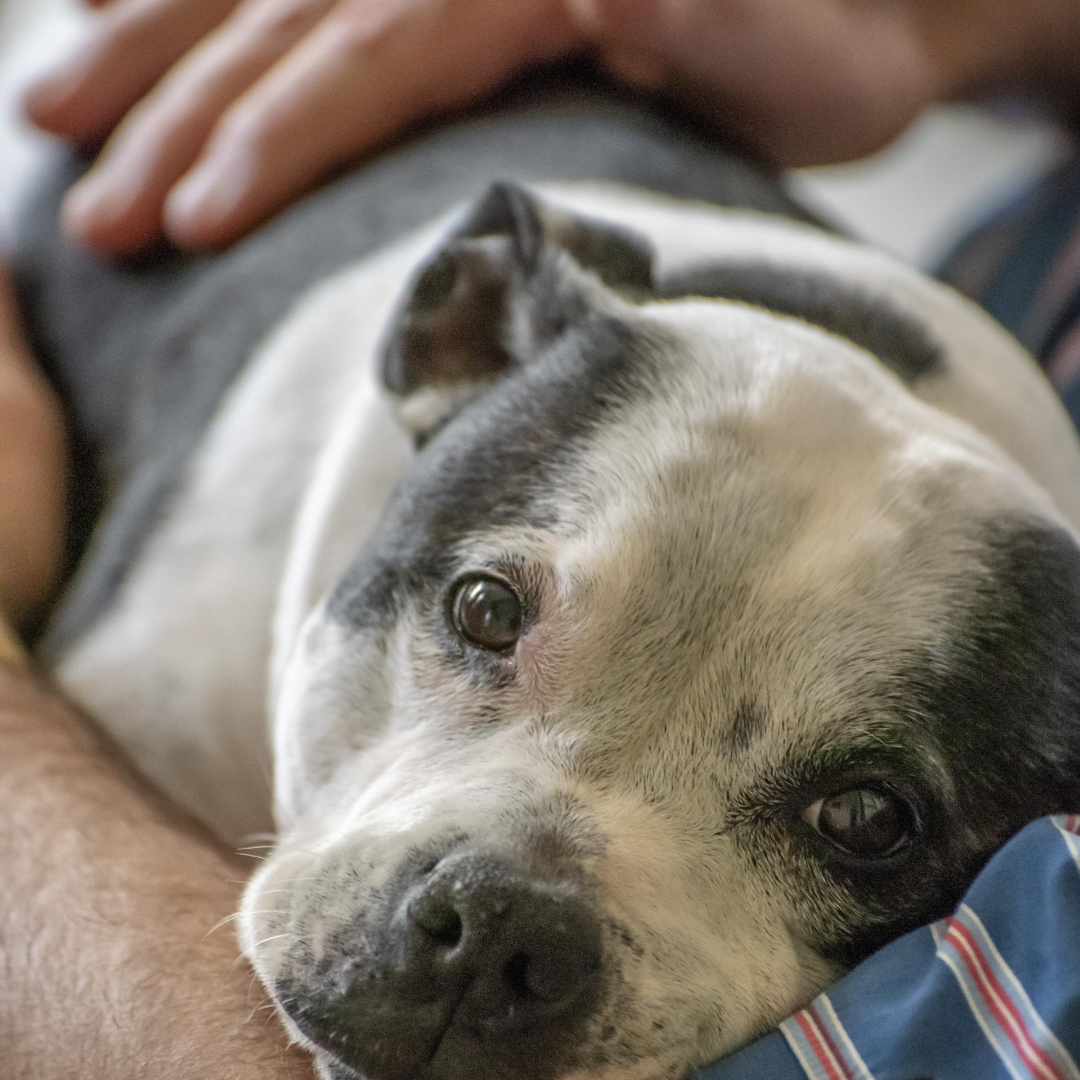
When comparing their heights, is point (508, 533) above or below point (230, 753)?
above

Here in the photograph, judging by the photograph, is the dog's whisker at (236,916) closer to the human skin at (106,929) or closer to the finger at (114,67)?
the human skin at (106,929)

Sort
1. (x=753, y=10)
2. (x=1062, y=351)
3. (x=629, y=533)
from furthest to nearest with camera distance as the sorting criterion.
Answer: (x=1062, y=351), (x=753, y=10), (x=629, y=533)

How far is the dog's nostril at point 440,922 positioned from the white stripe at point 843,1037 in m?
0.33

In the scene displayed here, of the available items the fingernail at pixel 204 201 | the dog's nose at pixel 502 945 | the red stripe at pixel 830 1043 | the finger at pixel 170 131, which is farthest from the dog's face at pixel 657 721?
the finger at pixel 170 131

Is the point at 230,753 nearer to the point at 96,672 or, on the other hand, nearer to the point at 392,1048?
the point at 96,672

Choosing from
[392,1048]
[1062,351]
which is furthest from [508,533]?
[1062,351]

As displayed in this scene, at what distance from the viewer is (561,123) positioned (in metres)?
2.50

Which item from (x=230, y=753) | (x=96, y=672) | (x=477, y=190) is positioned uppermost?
(x=477, y=190)

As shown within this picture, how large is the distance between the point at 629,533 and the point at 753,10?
1.65 meters

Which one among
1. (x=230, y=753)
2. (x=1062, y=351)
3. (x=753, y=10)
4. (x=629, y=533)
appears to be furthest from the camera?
(x=1062, y=351)

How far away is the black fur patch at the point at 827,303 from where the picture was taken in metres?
1.76

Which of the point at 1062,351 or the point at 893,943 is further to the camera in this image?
the point at 1062,351

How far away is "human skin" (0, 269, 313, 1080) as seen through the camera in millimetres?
1142

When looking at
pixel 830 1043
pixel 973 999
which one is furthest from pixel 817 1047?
pixel 973 999
